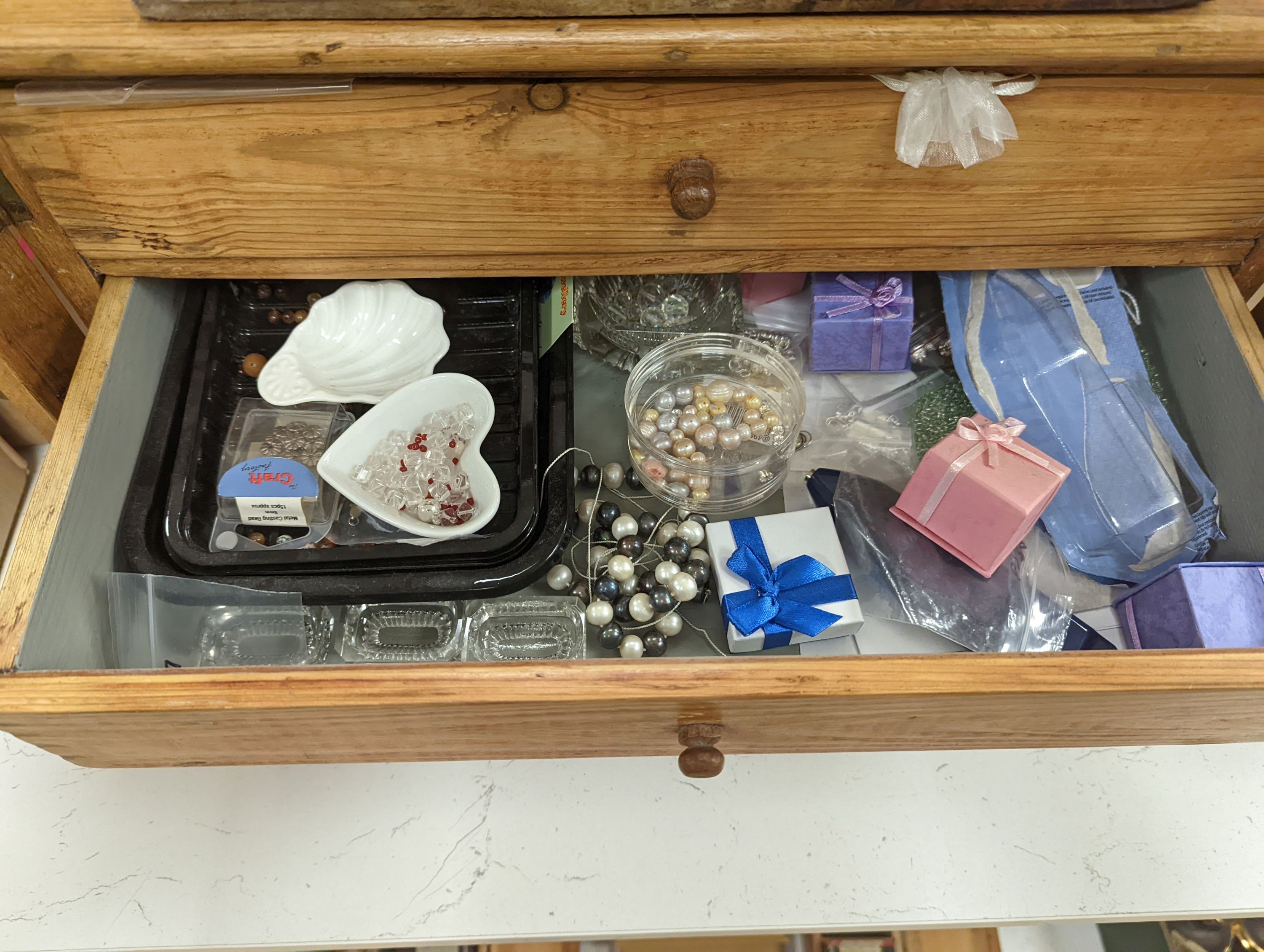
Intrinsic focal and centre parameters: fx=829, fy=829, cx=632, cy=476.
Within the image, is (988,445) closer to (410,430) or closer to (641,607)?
(641,607)

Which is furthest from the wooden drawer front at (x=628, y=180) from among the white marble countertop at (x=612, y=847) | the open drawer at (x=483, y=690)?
the white marble countertop at (x=612, y=847)

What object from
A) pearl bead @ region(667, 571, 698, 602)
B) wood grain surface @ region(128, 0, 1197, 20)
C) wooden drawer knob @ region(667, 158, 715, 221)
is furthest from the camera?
pearl bead @ region(667, 571, 698, 602)

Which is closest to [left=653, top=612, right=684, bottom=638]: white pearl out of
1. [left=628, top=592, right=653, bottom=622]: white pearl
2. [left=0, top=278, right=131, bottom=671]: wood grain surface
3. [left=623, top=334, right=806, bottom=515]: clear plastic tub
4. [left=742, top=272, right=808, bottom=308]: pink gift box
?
[left=628, top=592, right=653, bottom=622]: white pearl

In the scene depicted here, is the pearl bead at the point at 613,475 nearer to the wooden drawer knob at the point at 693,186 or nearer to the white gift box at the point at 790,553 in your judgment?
the white gift box at the point at 790,553

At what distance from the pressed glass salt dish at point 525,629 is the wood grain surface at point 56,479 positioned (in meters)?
0.32

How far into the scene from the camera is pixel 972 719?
62cm

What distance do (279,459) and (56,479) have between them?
0.16 m

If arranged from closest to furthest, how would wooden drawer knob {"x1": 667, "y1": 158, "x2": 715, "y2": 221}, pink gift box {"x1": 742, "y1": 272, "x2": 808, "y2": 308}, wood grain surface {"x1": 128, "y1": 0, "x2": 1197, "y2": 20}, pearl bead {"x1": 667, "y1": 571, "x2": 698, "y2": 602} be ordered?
wood grain surface {"x1": 128, "y1": 0, "x2": 1197, "y2": 20} < wooden drawer knob {"x1": 667, "y1": 158, "x2": 715, "y2": 221} < pearl bead {"x1": 667, "y1": 571, "x2": 698, "y2": 602} < pink gift box {"x1": 742, "y1": 272, "x2": 808, "y2": 308}

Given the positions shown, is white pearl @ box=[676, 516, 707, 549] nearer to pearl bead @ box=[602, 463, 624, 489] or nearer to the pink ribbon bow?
pearl bead @ box=[602, 463, 624, 489]

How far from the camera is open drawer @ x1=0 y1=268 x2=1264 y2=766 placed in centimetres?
55

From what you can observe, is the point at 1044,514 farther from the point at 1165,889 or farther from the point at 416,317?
the point at 416,317

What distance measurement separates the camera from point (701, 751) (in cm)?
62

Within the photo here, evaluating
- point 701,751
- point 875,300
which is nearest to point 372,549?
point 701,751

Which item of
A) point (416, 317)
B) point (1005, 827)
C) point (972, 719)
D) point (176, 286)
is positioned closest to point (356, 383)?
point (416, 317)
